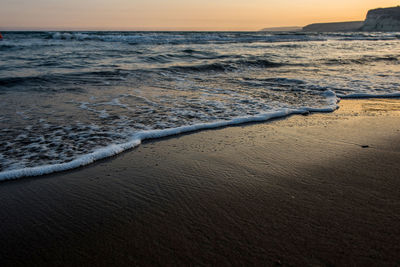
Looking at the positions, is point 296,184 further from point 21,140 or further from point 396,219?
point 21,140

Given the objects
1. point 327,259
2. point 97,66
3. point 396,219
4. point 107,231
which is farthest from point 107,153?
point 97,66

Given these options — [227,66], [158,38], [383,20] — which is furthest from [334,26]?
[227,66]

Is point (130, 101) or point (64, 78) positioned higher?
point (64, 78)

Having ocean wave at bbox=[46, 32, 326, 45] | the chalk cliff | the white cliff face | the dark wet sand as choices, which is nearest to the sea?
the dark wet sand

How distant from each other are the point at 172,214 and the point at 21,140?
238 cm

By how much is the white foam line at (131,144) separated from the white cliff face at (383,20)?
360ft

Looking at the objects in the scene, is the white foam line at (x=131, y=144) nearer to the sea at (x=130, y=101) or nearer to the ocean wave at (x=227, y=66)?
the sea at (x=130, y=101)

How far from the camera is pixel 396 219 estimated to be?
1.87 metres

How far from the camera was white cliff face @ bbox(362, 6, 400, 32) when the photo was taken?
92562mm

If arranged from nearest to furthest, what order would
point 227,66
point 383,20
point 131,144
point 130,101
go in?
point 131,144, point 130,101, point 227,66, point 383,20

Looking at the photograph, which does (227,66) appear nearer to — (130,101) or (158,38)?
(130,101)

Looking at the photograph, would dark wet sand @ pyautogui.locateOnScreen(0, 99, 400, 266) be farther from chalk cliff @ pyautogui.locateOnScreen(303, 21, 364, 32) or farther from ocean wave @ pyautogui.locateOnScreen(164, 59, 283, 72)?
chalk cliff @ pyautogui.locateOnScreen(303, 21, 364, 32)

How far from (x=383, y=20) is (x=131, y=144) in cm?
11962

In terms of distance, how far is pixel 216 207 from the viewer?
6.76ft
